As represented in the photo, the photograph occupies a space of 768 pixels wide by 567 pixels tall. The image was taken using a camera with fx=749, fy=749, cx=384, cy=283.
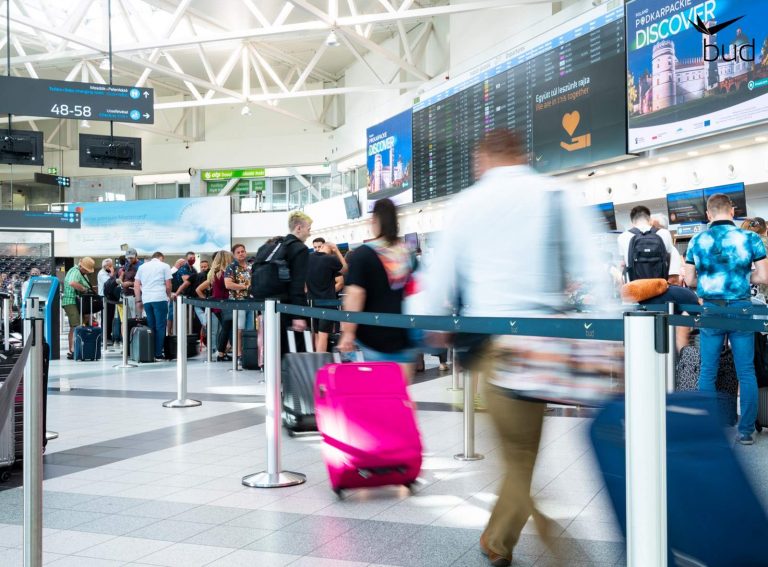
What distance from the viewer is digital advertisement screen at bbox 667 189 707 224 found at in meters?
8.98

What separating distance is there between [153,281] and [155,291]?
0.15 metres

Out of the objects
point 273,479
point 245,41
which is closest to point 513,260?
point 273,479

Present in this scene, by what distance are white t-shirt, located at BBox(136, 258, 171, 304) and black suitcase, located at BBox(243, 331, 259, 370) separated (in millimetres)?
1991

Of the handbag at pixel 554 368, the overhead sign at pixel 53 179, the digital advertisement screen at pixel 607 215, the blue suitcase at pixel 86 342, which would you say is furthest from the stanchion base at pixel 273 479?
the overhead sign at pixel 53 179

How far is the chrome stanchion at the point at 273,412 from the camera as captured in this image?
3.94 meters

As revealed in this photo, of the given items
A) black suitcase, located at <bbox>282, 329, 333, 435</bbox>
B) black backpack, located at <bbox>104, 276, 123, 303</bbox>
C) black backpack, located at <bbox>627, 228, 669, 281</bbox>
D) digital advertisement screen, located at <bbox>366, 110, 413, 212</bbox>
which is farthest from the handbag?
digital advertisement screen, located at <bbox>366, 110, 413, 212</bbox>

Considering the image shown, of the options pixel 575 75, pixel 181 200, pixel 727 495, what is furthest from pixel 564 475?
pixel 181 200

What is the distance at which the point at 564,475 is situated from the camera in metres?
4.05

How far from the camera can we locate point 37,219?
21109mm

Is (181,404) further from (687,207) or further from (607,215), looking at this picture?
(607,215)

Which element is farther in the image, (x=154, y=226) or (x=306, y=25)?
(x=154, y=226)

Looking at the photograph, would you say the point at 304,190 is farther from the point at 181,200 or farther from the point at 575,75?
the point at 575,75

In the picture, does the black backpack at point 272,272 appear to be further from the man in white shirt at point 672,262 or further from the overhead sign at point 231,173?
the overhead sign at point 231,173

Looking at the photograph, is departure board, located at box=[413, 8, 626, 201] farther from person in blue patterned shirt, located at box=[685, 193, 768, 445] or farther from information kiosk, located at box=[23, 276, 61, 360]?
information kiosk, located at box=[23, 276, 61, 360]
